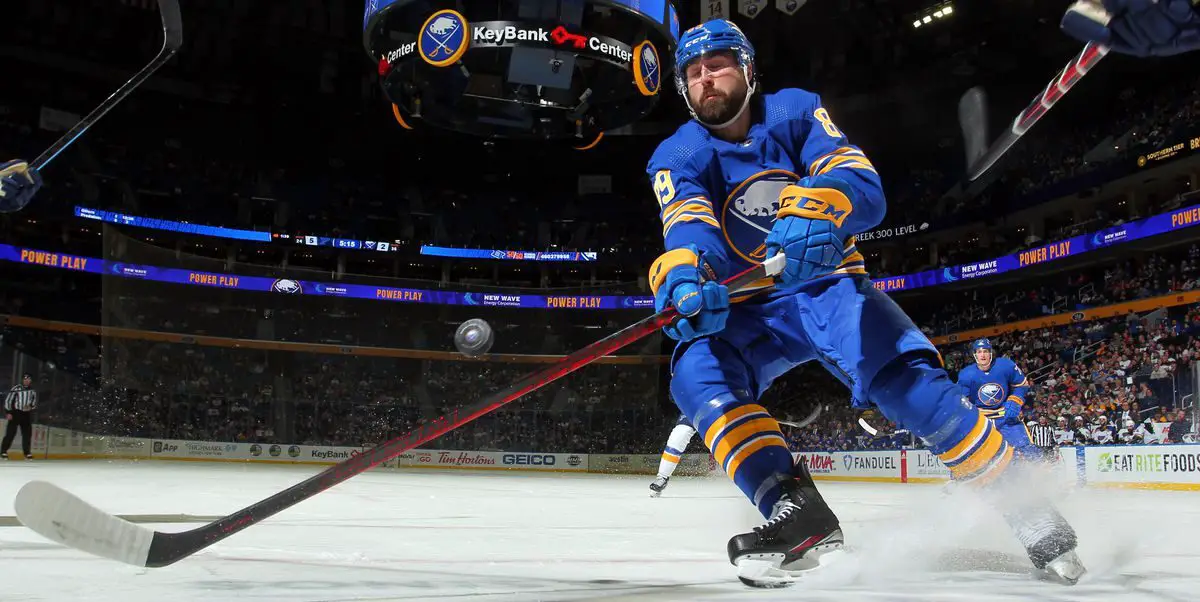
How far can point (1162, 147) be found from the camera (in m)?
17.4

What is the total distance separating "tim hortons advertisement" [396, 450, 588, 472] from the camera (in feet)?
67.7

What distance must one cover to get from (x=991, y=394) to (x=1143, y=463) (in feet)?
15.0

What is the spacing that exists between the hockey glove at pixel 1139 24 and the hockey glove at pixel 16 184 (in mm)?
4883

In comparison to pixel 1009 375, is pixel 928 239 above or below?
above

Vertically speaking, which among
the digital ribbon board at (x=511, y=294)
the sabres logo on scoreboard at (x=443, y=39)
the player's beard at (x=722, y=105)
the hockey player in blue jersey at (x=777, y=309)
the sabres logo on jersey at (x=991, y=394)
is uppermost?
the sabres logo on scoreboard at (x=443, y=39)

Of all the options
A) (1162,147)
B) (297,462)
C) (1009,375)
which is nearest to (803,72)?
(1162,147)

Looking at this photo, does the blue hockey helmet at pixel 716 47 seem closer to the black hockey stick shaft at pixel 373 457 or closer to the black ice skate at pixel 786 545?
the black hockey stick shaft at pixel 373 457

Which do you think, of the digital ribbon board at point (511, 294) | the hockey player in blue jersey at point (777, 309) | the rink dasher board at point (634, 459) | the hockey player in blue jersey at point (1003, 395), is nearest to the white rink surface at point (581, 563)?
the hockey player in blue jersey at point (777, 309)

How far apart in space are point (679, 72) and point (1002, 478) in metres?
1.56

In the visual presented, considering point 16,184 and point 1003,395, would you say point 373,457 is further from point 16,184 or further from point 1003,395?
point 1003,395

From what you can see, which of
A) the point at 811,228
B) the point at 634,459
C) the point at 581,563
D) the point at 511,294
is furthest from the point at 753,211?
the point at 511,294

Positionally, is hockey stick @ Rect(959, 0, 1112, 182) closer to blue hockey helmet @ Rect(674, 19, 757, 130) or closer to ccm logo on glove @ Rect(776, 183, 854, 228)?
ccm logo on glove @ Rect(776, 183, 854, 228)

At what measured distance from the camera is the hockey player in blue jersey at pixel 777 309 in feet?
7.49

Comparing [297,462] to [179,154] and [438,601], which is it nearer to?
[179,154]
